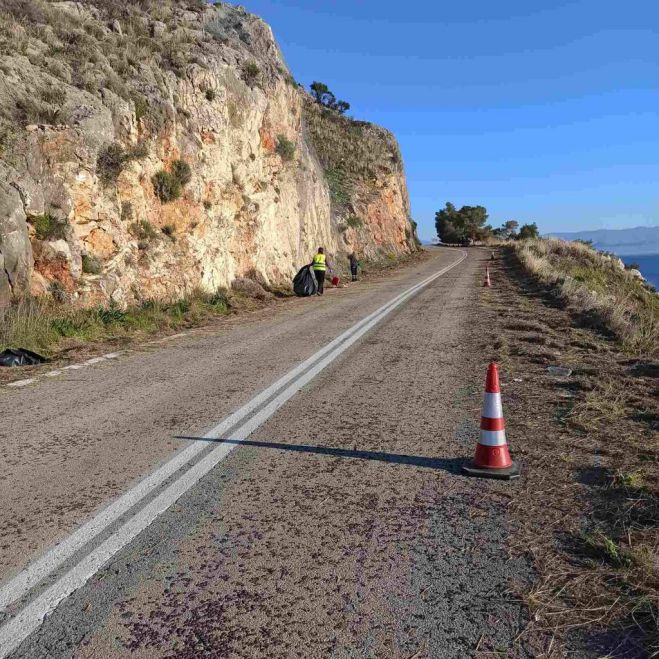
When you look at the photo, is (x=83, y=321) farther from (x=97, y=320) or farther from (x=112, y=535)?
(x=112, y=535)

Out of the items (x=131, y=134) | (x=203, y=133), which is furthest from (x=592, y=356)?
(x=203, y=133)

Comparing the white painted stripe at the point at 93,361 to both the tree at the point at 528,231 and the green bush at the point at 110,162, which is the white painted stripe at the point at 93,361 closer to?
the green bush at the point at 110,162

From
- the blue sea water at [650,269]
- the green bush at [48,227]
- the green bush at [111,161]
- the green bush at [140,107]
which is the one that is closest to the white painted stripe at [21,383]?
the green bush at [48,227]

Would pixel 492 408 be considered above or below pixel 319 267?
below

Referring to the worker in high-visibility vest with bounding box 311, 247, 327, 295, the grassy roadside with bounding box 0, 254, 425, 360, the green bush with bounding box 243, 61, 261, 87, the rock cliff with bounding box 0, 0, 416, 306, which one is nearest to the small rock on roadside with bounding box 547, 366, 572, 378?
the grassy roadside with bounding box 0, 254, 425, 360

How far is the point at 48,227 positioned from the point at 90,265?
48.2 inches

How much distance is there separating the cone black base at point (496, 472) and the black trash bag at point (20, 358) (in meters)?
7.28

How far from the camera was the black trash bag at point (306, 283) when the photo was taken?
19641 millimetres

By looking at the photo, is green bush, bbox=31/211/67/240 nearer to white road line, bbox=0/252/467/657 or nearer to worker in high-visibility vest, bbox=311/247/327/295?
white road line, bbox=0/252/467/657

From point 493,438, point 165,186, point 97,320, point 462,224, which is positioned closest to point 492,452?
point 493,438

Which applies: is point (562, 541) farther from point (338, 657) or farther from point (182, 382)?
point (182, 382)

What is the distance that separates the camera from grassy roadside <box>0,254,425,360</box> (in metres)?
9.72

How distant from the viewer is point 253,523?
3.53 m

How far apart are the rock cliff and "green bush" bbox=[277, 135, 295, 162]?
8cm
